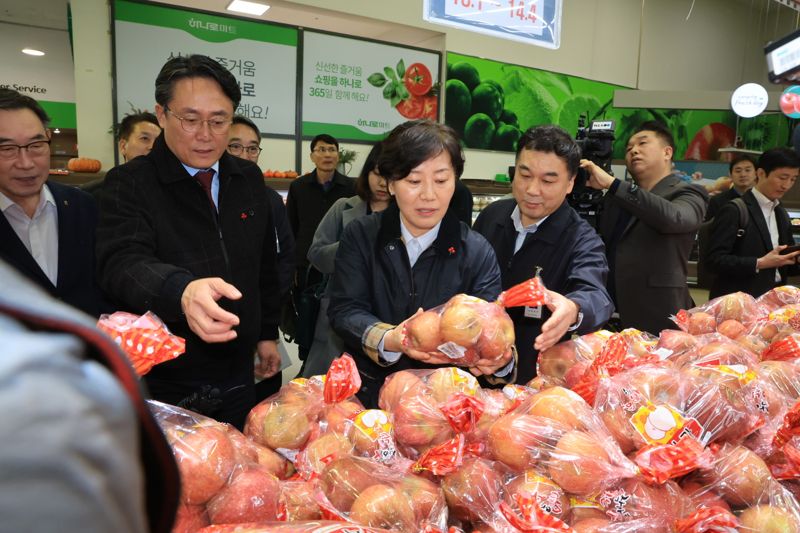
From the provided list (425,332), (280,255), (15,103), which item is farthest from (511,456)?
(15,103)

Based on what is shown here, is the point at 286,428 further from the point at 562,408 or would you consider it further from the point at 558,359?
the point at 558,359

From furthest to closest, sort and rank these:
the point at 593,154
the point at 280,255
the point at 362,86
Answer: the point at 362,86
the point at 593,154
the point at 280,255

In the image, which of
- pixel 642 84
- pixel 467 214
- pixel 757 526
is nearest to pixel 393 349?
pixel 757 526

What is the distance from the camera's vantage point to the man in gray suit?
Answer: 2738 millimetres

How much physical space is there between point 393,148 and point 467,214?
1.06m

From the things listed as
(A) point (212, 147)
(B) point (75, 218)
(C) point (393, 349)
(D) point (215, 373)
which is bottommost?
(D) point (215, 373)

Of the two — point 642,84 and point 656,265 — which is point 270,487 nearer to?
point 656,265

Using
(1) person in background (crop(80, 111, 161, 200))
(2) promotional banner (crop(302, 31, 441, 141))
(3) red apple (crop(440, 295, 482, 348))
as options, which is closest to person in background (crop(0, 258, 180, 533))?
(3) red apple (crop(440, 295, 482, 348))

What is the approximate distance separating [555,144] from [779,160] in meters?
2.54

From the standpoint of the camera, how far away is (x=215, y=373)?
1.85 m

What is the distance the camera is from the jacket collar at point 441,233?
67.4 inches

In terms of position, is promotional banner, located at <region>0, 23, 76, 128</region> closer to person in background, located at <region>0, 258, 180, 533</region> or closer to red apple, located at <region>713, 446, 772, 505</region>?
red apple, located at <region>713, 446, 772, 505</region>

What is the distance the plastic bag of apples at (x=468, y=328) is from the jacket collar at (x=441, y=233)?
16.2 inches

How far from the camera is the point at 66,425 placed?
0.70 feet
